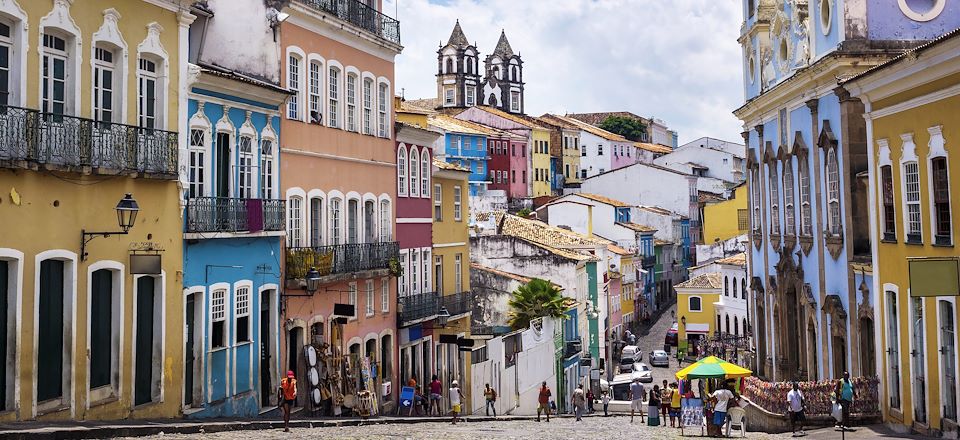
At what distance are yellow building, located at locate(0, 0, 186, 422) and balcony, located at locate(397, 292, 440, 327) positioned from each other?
12377 mm

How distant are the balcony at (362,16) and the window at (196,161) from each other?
569 cm

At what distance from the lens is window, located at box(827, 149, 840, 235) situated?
30.2m

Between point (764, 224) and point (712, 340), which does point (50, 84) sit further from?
point (712, 340)

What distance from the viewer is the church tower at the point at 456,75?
426ft

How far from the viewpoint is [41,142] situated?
1638 centimetres

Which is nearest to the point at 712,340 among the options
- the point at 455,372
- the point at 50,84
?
the point at 455,372

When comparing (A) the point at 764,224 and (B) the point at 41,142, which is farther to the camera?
(A) the point at 764,224

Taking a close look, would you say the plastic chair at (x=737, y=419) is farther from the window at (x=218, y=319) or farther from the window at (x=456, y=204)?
the window at (x=456, y=204)

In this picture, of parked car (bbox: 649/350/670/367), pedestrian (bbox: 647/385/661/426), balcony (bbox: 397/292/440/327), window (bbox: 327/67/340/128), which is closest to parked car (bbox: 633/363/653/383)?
parked car (bbox: 649/350/670/367)

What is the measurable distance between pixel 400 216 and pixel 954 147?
1603cm

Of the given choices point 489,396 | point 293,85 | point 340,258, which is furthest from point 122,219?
point 489,396

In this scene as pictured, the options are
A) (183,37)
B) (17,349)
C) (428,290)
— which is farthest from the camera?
(428,290)

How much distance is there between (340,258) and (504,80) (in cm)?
11119

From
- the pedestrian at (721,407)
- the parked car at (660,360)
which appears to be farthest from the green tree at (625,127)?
the pedestrian at (721,407)
